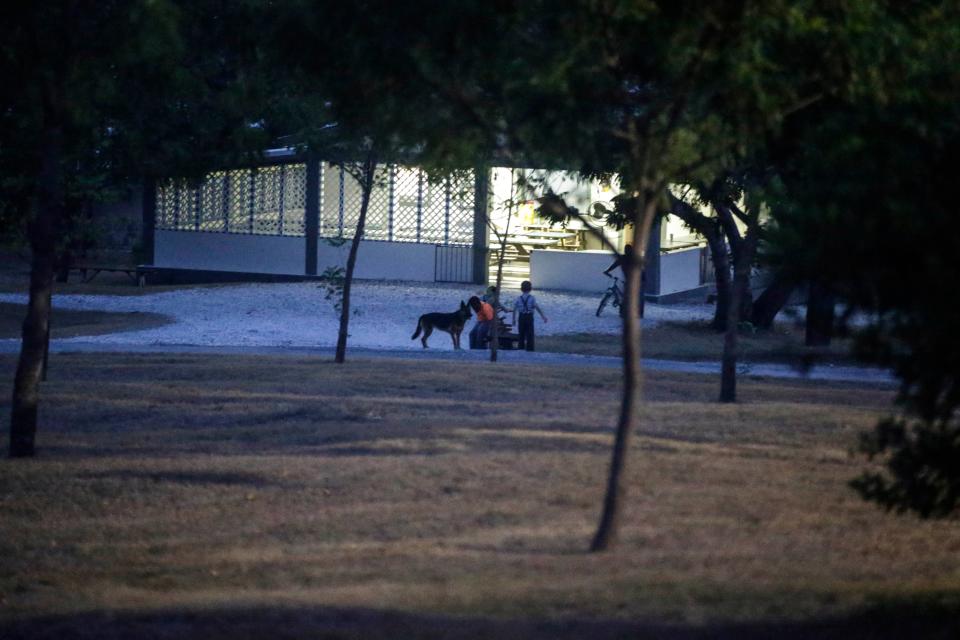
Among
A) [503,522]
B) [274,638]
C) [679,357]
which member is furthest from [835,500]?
[679,357]

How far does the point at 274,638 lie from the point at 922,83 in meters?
4.56

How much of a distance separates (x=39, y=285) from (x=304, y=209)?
23.6 m

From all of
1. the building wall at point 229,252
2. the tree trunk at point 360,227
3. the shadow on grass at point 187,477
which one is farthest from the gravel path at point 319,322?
the shadow on grass at point 187,477

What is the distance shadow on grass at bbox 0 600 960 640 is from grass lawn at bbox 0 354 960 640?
0.05ft

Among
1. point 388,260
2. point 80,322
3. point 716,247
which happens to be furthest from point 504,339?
point 388,260

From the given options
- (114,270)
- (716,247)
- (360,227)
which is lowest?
(114,270)

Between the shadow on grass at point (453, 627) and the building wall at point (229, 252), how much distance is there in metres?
28.2

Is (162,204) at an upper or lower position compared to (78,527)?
upper

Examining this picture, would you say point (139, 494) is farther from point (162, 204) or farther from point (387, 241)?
point (162, 204)

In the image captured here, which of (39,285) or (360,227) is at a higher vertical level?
(360,227)

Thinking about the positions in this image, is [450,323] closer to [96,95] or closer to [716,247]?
[716,247]

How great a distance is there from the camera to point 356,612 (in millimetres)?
5934

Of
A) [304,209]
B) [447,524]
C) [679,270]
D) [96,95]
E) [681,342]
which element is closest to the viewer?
[447,524]

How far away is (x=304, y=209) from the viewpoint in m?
33.8
